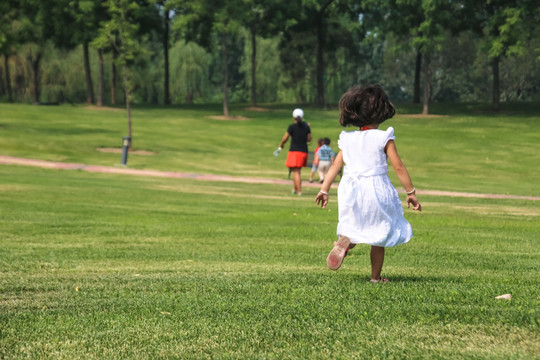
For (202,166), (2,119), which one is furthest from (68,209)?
(2,119)

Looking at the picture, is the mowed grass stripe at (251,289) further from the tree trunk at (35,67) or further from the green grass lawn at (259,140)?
the tree trunk at (35,67)

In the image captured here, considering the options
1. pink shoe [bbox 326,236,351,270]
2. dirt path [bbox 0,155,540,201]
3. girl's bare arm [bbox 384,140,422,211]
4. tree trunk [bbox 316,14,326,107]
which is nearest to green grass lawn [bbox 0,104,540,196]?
dirt path [bbox 0,155,540,201]

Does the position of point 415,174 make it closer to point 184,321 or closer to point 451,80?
point 184,321

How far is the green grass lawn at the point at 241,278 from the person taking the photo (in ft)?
14.6

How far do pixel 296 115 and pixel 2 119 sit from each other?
36.0 metres

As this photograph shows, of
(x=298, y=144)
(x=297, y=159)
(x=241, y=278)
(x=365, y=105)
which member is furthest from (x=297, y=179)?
(x=365, y=105)

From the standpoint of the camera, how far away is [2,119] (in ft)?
167

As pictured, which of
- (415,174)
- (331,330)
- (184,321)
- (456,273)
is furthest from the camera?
(415,174)

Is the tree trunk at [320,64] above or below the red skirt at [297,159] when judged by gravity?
above

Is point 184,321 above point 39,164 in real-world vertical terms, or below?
above

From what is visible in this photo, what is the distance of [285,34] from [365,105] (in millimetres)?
66153

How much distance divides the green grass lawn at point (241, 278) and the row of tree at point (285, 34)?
26.8 metres

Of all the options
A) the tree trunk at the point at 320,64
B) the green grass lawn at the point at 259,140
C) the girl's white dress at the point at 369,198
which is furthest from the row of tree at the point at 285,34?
the girl's white dress at the point at 369,198

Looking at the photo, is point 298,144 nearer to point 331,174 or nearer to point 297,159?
point 297,159
